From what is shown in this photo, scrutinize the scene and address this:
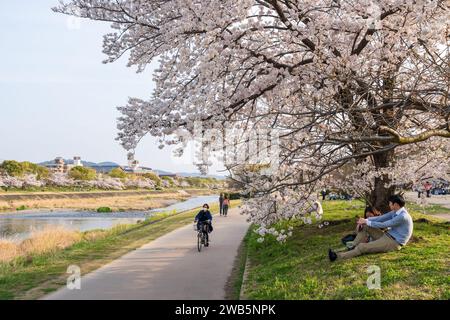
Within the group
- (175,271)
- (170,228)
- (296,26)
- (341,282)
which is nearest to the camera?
(341,282)

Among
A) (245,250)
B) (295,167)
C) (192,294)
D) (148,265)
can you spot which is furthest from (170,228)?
(192,294)

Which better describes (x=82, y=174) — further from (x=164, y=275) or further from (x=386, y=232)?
(x=386, y=232)

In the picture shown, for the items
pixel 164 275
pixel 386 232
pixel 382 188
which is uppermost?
pixel 382 188

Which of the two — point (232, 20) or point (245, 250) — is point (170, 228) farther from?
point (232, 20)

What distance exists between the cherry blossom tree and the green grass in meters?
1.29

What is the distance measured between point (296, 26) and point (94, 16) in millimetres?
4582

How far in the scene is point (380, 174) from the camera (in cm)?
1052

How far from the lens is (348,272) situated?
766 centimetres

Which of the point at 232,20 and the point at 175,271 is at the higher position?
the point at 232,20

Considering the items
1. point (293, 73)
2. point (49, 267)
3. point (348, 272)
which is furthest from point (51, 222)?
point (348, 272)

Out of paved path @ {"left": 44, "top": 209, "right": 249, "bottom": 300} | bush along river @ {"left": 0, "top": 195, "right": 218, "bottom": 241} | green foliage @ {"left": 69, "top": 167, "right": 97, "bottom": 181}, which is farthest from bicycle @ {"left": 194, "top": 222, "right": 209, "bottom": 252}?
green foliage @ {"left": 69, "top": 167, "right": 97, "bottom": 181}

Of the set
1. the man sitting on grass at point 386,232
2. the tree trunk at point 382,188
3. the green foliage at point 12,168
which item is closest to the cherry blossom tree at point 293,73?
the tree trunk at point 382,188

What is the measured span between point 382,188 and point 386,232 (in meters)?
2.80

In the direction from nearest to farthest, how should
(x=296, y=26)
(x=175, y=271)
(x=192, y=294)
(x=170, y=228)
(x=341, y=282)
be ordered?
(x=341, y=282)
(x=192, y=294)
(x=296, y=26)
(x=175, y=271)
(x=170, y=228)
